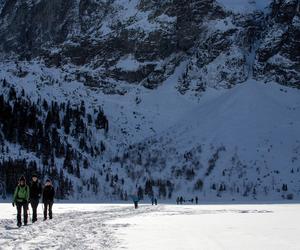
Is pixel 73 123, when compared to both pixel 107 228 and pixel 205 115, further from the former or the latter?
pixel 107 228

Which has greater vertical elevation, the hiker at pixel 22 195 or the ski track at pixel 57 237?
the hiker at pixel 22 195

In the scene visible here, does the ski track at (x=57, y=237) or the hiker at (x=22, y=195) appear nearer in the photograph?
the ski track at (x=57, y=237)

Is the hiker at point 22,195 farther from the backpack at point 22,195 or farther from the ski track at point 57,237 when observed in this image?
the ski track at point 57,237

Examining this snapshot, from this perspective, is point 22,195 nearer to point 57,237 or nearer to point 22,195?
point 22,195

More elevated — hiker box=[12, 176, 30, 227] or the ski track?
hiker box=[12, 176, 30, 227]

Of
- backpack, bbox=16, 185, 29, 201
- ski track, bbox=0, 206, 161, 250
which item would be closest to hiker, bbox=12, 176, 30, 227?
backpack, bbox=16, 185, 29, 201

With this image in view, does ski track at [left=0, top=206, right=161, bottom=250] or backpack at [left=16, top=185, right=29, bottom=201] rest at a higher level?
backpack at [left=16, top=185, right=29, bottom=201]

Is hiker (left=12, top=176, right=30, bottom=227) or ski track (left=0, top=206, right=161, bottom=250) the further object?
hiker (left=12, top=176, right=30, bottom=227)

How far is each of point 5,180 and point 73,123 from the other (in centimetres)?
4764

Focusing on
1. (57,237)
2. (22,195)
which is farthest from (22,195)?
(57,237)

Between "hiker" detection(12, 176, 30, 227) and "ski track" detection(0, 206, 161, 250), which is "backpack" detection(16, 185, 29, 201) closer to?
"hiker" detection(12, 176, 30, 227)

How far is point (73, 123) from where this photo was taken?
559 ft

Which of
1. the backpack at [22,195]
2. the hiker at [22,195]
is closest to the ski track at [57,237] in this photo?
the hiker at [22,195]

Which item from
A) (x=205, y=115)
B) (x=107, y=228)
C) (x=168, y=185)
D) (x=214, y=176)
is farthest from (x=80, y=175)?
(x=107, y=228)
